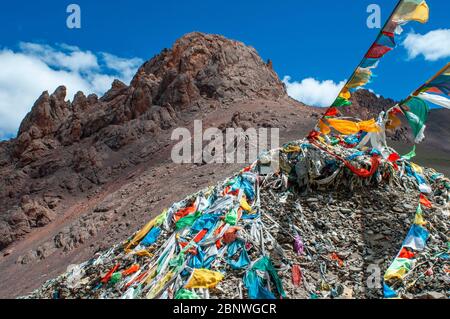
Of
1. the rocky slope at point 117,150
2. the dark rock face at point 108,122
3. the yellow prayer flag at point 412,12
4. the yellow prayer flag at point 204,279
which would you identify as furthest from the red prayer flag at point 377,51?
the dark rock face at point 108,122

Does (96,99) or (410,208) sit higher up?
(96,99)

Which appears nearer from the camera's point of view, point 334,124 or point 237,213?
point 237,213

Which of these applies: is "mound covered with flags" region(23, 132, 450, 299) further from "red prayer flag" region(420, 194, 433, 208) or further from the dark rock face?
the dark rock face

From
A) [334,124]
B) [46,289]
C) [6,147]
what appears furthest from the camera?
[6,147]

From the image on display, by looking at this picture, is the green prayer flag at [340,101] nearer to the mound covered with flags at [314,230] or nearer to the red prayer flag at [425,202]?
the mound covered with flags at [314,230]

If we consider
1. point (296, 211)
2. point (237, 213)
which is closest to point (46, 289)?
point (237, 213)

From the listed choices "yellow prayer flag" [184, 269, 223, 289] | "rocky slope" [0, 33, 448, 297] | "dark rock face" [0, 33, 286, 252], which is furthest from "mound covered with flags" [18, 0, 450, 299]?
"dark rock face" [0, 33, 286, 252]

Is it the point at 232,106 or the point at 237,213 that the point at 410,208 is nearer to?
the point at 237,213

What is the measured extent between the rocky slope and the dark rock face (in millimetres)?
77

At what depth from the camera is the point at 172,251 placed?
830 centimetres

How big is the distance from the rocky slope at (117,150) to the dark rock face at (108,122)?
8 centimetres

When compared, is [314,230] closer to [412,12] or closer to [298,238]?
[298,238]

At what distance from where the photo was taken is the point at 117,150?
29.2 m

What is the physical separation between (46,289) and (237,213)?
4310mm
